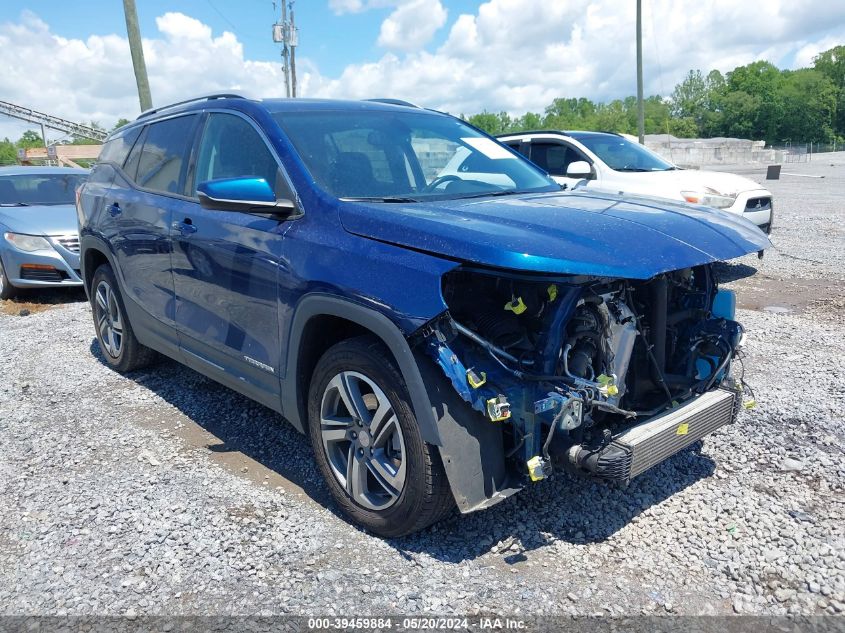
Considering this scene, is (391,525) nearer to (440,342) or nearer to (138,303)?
Answer: (440,342)

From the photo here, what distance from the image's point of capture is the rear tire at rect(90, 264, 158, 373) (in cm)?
541

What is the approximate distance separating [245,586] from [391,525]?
2.17 feet

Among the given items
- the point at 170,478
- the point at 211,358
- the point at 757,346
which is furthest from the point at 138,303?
the point at 757,346

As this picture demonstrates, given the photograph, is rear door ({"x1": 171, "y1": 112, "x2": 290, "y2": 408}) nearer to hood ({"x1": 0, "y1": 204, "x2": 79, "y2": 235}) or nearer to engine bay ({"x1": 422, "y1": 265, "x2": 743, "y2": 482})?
engine bay ({"x1": 422, "y1": 265, "x2": 743, "y2": 482})

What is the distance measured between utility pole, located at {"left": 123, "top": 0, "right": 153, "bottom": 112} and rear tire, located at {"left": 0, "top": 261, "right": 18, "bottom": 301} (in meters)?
5.85

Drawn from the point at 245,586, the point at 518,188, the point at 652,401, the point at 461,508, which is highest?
the point at 518,188

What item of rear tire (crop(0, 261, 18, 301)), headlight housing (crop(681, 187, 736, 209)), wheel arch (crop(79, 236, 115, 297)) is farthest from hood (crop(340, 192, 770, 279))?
rear tire (crop(0, 261, 18, 301))

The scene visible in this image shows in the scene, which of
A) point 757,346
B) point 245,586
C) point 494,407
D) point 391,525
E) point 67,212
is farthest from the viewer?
point 67,212

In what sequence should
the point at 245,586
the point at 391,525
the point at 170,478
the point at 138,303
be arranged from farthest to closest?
the point at 138,303 < the point at 170,478 < the point at 391,525 < the point at 245,586

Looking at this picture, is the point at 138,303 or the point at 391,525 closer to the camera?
the point at 391,525

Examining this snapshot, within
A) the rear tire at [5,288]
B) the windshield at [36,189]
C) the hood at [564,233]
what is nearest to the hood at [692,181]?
the hood at [564,233]

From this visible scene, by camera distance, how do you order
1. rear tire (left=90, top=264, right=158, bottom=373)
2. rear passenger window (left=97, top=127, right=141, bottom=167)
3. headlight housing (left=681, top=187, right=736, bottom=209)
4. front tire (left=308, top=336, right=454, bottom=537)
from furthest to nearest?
headlight housing (left=681, top=187, right=736, bottom=209) < rear tire (left=90, top=264, right=158, bottom=373) < rear passenger window (left=97, top=127, right=141, bottom=167) < front tire (left=308, top=336, right=454, bottom=537)

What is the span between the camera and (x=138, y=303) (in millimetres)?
4953

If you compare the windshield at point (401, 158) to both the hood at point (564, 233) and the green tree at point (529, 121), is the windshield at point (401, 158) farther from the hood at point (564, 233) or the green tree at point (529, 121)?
the green tree at point (529, 121)
